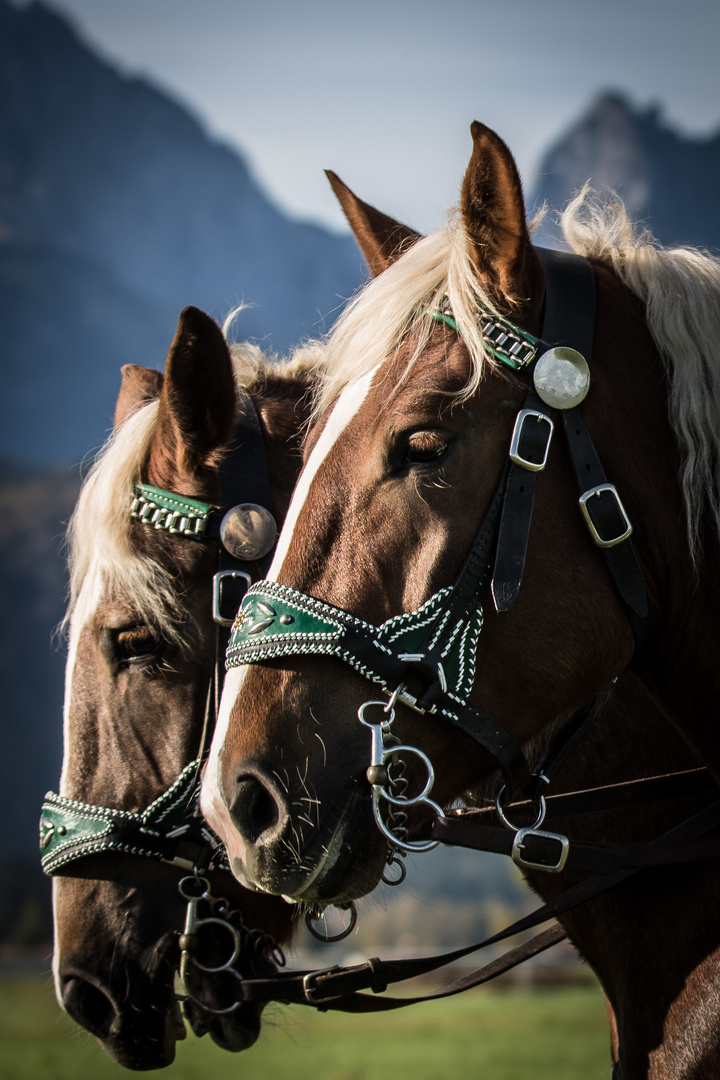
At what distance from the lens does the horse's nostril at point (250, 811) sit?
1677 mm

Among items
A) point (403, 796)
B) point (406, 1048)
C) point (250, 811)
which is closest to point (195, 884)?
point (250, 811)

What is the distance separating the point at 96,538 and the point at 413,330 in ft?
5.24

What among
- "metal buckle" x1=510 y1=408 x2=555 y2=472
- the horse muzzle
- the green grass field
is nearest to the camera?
the horse muzzle

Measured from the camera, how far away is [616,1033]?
2.47 m

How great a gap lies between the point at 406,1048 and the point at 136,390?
1284 cm

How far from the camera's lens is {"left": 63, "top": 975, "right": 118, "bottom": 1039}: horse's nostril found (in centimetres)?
279

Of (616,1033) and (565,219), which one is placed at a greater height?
(565,219)

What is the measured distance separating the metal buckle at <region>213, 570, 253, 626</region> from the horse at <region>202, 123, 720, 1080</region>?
805 millimetres

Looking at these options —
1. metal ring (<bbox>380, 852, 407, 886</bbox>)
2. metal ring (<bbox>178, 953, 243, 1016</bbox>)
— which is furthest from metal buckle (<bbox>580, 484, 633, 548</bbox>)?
metal ring (<bbox>178, 953, 243, 1016</bbox>)

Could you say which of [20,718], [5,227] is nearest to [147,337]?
[5,227]

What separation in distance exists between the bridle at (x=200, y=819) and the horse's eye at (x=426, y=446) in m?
1.09

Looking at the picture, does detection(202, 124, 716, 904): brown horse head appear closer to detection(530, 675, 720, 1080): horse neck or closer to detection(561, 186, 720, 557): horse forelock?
detection(561, 186, 720, 557): horse forelock

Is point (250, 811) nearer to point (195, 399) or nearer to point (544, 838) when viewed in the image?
point (544, 838)

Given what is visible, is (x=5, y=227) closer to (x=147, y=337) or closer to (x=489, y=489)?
(x=147, y=337)
